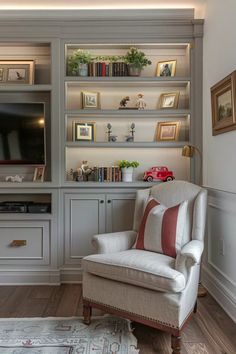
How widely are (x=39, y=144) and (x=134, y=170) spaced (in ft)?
3.41

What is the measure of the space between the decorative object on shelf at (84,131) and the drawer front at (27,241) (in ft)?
3.12

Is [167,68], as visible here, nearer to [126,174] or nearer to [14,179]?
[126,174]

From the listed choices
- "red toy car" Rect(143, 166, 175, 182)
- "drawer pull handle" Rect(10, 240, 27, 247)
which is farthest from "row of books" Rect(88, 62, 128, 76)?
"drawer pull handle" Rect(10, 240, 27, 247)

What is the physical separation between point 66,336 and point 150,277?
0.73 metres

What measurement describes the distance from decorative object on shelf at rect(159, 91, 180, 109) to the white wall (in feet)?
0.99

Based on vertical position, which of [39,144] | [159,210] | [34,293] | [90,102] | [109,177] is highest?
[90,102]

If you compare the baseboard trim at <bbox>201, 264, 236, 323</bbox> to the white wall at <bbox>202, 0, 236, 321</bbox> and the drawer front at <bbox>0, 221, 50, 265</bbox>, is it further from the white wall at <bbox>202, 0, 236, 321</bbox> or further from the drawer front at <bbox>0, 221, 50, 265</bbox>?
the drawer front at <bbox>0, 221, 50, 265</bbox>

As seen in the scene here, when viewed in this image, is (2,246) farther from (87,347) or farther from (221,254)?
(221,254)

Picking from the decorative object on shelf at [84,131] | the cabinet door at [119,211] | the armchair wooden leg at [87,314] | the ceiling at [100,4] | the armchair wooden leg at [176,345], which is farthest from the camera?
the decorative object on shelf at [84,131]

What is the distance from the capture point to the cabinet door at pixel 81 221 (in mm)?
3205

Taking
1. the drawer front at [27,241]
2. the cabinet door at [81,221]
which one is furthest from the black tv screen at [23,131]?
the drawer front at [27,241]

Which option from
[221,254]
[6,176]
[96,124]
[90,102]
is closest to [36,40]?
[90,102]

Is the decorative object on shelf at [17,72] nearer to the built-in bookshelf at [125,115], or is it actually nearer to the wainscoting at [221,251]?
the built-in bookshelf at [125,115]

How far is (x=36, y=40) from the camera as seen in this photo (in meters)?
3.18
